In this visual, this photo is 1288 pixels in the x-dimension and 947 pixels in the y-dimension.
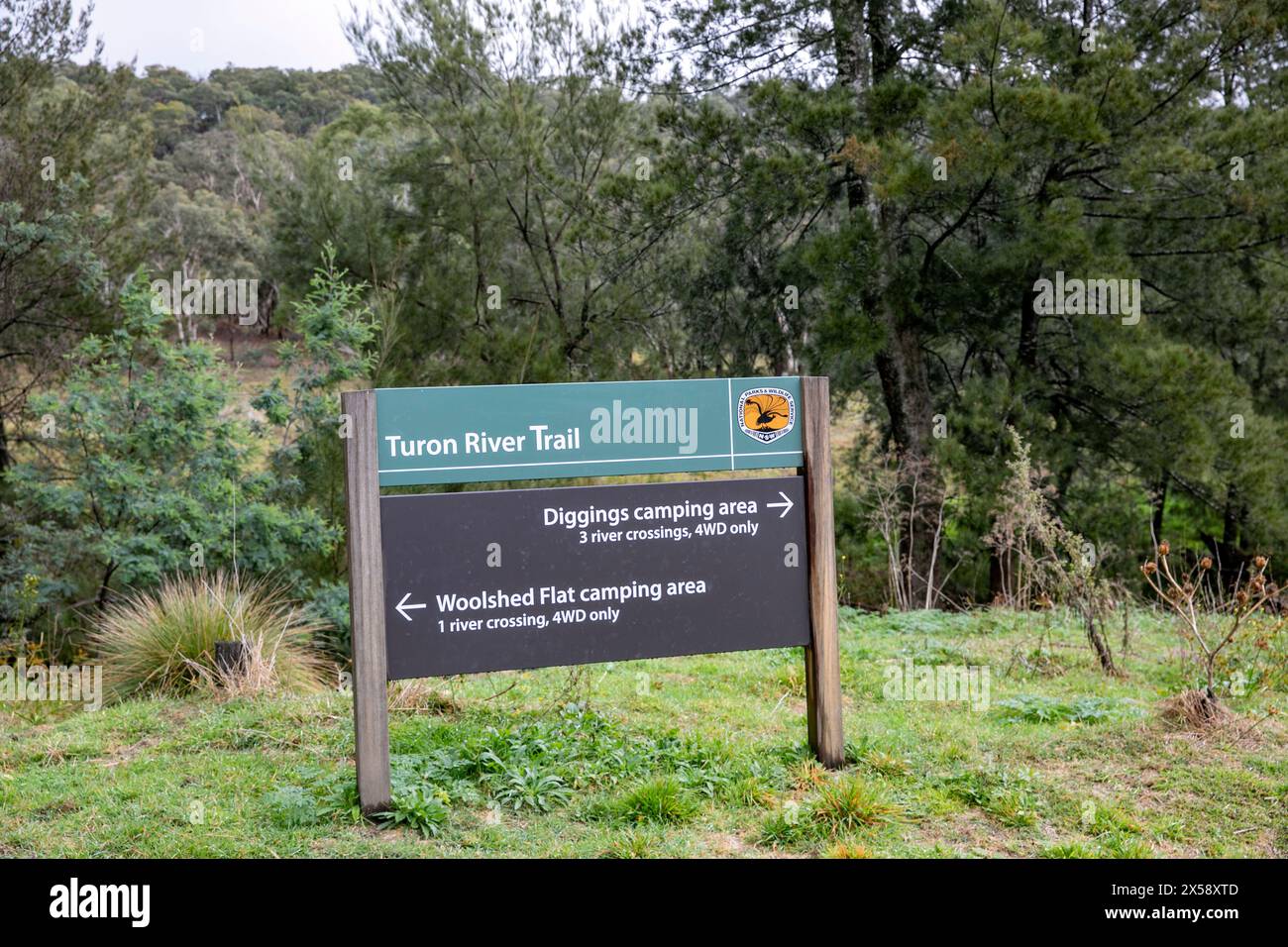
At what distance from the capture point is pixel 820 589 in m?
4.76

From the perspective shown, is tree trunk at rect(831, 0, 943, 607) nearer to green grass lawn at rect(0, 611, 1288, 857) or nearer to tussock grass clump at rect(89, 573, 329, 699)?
green grass lawn at rect(0, 611, 1288, 857)

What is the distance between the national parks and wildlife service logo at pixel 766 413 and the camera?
15.5 feet

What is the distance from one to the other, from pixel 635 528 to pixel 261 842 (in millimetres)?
1832

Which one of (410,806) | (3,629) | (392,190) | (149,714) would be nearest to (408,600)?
(410,806)

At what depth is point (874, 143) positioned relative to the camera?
42.2 ft

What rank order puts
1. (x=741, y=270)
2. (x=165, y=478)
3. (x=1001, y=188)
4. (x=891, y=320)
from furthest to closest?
(x=741, y=270) < (x=891, y=320) < (x=1001, y=188) < (x=165, y=478)

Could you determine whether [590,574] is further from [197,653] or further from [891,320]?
[891,320]

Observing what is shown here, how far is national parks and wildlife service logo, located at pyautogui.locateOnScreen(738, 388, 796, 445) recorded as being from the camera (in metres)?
4.73

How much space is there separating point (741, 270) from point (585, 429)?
42.5 ft

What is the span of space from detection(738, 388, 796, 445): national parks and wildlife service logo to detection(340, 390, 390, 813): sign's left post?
5.11 ft

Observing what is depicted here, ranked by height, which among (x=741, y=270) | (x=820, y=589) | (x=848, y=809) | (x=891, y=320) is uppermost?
(x=741, y=270)

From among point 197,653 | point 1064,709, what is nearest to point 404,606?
point 197,653

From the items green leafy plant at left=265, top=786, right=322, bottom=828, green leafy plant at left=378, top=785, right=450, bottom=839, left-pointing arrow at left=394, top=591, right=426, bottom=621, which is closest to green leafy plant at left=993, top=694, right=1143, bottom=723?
green leafy plant at left=378, top=785, right=450, bottom=839

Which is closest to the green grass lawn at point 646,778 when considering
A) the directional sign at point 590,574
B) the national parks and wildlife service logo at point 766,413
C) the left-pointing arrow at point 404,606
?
the directional sign at point 590,574
